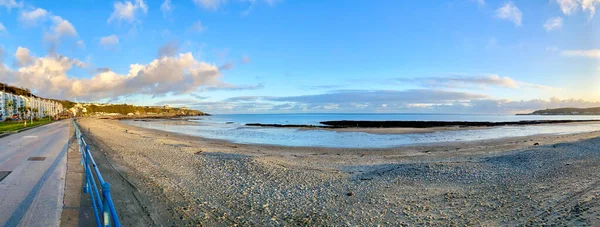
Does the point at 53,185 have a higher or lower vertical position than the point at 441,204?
higher

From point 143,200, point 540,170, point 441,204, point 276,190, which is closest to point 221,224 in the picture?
point 143,200

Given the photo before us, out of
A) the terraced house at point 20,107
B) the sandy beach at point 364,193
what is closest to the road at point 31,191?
the sandy beach at point 364,193

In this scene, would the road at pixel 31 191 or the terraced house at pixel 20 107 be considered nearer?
the road at pixel 31 191

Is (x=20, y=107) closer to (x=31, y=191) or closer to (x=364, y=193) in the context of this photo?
(x=31, y=191)

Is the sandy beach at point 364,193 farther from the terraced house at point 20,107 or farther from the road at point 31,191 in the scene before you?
the terraced house at point 20,107

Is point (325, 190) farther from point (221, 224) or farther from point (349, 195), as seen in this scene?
point (221, 224)

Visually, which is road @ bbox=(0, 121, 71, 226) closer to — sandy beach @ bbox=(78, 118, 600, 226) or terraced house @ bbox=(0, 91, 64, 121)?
sandy beach @ bbox=(78, 118, 600, 226)

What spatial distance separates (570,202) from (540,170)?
5.83 meters

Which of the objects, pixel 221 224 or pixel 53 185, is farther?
pixel 53 185

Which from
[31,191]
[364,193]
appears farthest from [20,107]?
Answer: [364,193]

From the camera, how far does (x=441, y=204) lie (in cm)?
853

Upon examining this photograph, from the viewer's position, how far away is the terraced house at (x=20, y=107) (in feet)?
224

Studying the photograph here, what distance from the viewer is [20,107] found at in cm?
6938

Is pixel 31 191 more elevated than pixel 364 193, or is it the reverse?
pixel 31 191
